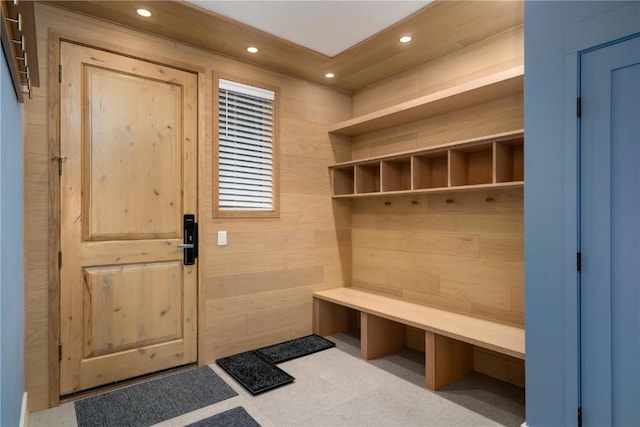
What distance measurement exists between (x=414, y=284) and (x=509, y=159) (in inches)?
54.3

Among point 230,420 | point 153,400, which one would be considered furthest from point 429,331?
point 153,400

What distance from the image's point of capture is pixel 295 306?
3.56 meters

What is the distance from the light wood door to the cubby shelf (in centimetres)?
166

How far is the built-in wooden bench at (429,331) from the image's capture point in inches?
95.1

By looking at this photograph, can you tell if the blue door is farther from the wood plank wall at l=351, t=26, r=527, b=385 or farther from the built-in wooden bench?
the wood plank wall at l=351, t=26, r=527, b=385

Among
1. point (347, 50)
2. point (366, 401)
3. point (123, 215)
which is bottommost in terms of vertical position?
point (366, 401)

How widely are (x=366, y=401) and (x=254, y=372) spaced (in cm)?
92

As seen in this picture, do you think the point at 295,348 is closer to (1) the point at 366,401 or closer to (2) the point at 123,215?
(1) the point at 366,401

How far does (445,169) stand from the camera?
10.2 ft

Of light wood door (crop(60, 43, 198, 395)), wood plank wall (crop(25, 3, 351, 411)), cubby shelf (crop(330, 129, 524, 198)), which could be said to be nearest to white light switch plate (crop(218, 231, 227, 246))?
wood plank wall (crop(25, 3, 351, 411))

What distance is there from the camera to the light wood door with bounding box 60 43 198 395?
245 centimetres

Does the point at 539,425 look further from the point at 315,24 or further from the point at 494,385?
the point at 315,24

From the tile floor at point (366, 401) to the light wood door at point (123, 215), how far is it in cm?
43

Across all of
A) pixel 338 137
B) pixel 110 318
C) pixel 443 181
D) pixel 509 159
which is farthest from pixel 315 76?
pixel 110 318
